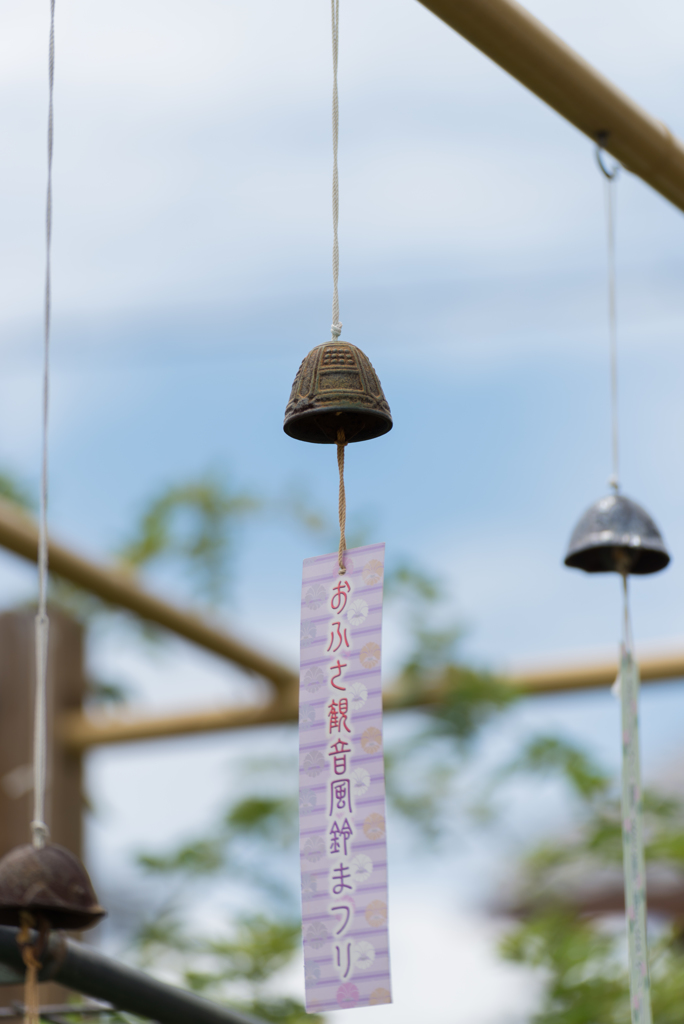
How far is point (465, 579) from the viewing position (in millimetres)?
4348

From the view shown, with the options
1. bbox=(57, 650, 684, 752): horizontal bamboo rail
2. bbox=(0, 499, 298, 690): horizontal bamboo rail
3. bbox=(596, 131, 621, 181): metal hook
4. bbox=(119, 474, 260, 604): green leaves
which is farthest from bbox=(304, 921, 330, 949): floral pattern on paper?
bbox=(119, 474, 260, 604): green leaves

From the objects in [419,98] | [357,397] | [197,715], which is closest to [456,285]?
[419,98]

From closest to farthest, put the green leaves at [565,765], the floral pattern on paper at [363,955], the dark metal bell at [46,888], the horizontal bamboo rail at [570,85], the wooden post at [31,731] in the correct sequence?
the floral pattern on paper at [363,955]
the dark metal bell at [46,888]
the horizontal bamboo rail at [570,85]
the wooden post at [31,731]
the green leaves at [565,765]

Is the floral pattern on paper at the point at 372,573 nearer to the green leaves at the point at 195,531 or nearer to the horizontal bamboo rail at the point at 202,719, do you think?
the horizontal bamboo rail at the point at 202,719

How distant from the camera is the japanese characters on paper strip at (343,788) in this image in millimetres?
1245

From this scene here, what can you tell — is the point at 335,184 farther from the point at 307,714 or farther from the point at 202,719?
the point at 202,719

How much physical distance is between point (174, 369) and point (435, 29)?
1.68m

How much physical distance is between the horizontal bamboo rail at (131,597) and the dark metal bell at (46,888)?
5.62 ft

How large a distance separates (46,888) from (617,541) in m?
1.03

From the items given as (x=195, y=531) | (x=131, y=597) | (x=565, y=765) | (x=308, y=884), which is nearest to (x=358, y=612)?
(x=308, y=884)

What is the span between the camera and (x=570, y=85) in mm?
1866

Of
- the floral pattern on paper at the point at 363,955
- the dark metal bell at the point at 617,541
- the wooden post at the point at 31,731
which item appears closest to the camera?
the floral pattern on paper at the point at 363,955

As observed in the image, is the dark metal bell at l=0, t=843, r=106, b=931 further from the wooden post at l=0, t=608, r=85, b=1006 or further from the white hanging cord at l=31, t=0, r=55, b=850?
the wooden post at l=0, t=608, r=85, b=1006

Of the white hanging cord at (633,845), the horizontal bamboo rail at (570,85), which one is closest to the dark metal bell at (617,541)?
the white hanging cord at (633,845)
